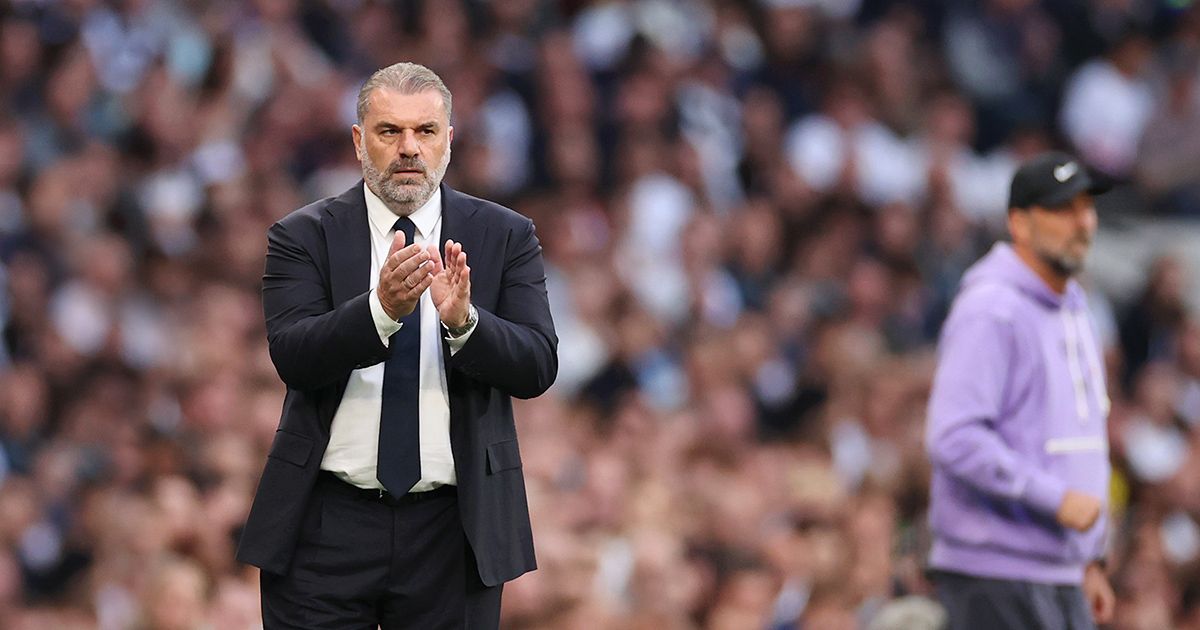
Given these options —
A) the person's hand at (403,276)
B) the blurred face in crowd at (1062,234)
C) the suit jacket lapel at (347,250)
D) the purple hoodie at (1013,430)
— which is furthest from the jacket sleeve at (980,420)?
the person's hand at (403,276)

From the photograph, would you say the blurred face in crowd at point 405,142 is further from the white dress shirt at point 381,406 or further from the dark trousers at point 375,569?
the dark trousers at point 375,569

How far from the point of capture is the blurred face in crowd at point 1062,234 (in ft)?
18.9

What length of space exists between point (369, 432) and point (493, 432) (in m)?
0.27

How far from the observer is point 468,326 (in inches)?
157

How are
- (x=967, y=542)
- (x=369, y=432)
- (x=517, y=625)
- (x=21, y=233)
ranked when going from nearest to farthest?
(x=369, y=432), (x=967, y=542), (x=517, y=625), (x=21, y=233)

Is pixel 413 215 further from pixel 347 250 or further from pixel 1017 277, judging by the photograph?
pixel 1017 277

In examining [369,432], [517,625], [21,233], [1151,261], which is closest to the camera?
[369,432]

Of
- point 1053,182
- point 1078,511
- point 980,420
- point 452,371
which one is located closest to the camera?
point 452,371

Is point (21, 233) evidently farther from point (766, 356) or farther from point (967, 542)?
point (967, 542)

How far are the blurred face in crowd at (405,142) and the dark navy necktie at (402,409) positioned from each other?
0.11 meters

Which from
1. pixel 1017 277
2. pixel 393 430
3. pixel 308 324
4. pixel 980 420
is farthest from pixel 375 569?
pixel 1017 277

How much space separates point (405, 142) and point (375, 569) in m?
0.91

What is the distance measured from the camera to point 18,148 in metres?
9.75

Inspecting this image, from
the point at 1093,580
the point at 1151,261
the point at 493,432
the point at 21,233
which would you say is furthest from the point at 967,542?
the point at 1151,261
